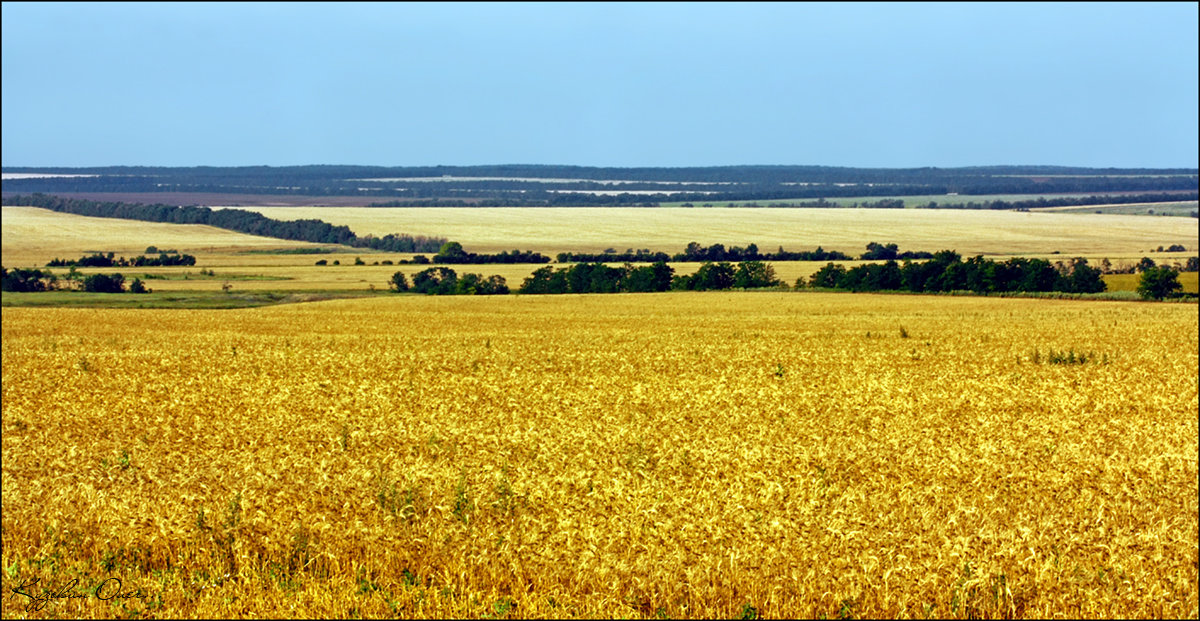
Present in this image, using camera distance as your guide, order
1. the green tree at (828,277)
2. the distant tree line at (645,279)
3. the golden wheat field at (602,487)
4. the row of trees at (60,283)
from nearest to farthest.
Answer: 1. the golden wheat field at (602,487)
2. the green tree at (828,277)
3. the row of trees at (60,283)
4. the distant tree line at (645,279)

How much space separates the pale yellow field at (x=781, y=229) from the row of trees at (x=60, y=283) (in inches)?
1518

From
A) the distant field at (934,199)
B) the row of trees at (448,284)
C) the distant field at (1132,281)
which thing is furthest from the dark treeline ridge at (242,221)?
the distant field at (934,199)

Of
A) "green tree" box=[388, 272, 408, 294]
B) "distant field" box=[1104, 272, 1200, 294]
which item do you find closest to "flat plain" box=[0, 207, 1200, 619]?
"distant field" box=[1104, 272, 1200, 294]

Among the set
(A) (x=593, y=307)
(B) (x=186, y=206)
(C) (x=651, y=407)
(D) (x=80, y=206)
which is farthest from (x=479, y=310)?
(D) (x=80, y=206)

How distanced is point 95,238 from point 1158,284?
10752 cm

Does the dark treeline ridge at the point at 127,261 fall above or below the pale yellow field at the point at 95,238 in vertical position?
below

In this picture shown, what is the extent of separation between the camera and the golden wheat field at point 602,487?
9.12 metres

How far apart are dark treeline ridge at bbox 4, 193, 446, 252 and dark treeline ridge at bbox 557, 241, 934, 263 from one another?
1119 inches

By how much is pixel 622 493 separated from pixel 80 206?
177 metres

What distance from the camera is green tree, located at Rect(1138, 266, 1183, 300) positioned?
56125 millimetres

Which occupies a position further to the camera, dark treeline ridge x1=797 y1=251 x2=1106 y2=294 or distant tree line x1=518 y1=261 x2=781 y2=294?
distant tree line x1=518 y1=261 x2=781 y2=294

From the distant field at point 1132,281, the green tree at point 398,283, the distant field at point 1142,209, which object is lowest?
the green tree at point 398,283

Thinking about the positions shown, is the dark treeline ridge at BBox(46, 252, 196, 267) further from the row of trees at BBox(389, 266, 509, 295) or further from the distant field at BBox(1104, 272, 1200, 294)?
the distant field at BBox(1104, 272, 1200, 294)

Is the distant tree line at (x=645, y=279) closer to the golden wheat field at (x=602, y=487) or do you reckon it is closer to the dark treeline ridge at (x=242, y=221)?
the dark treeline ridge at (x=242, y=221)
